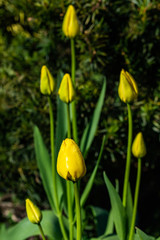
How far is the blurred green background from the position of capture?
1.20 m

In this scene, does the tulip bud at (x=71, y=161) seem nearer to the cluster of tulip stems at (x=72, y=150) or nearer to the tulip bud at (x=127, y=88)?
the cluster of tulip stems at (x=72, y=150)

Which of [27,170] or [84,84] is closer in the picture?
[84,84]

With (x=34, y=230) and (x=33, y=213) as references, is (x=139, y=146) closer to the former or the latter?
(x=33, y=213)

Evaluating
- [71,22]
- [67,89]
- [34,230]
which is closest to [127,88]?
[67,89]

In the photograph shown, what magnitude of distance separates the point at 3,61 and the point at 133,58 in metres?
0.54

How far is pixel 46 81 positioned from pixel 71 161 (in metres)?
0.33

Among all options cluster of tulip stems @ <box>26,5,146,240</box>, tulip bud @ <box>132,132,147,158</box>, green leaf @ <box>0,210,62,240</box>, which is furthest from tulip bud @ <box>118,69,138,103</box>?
green leaf @ <box>0,210,62,240</box>

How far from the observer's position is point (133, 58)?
1226 millimetres

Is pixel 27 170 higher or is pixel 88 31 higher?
pixel 88 31

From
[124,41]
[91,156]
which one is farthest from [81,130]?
[124,41]

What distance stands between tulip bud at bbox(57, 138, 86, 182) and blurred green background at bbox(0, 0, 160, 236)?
0.55 m

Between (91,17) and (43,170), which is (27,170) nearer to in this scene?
(43,170)

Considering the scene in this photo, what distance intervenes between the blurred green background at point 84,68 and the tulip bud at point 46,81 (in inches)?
11.6

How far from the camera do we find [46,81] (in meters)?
0.92
